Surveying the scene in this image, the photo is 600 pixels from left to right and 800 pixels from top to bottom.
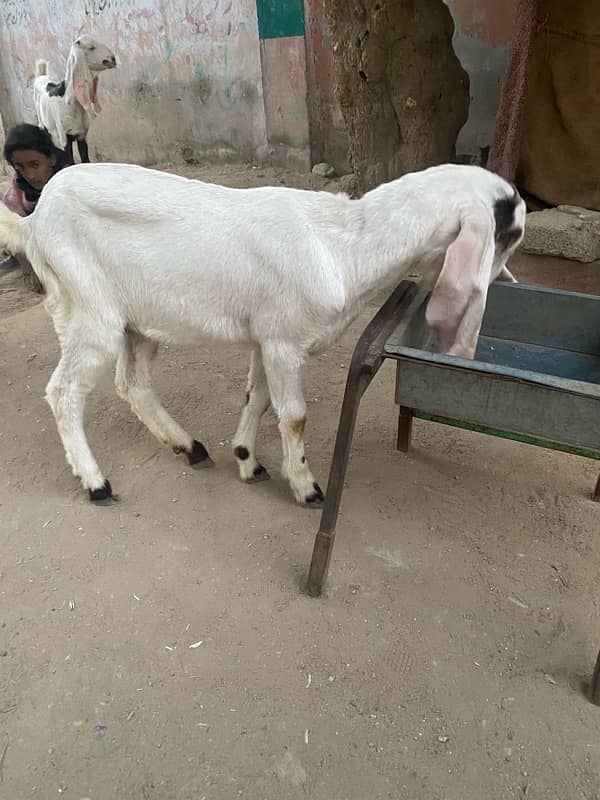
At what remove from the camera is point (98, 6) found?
9055 mm

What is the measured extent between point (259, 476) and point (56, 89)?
5.25m

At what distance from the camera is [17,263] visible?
5.86 m

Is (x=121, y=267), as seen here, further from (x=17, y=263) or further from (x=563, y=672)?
(x=17, y=263)

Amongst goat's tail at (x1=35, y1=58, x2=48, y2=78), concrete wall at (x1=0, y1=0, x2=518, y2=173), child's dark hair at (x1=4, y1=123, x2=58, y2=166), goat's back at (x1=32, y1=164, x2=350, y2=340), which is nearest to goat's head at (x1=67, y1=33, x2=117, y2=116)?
goat's tail at (x1=35, y1=58, x2=48, y2=78)

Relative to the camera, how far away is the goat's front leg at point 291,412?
7.89ft

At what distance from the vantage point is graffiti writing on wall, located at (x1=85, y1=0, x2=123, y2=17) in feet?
29.0

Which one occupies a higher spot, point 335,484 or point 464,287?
point 464,287

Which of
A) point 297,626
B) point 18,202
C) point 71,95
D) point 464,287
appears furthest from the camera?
point 71,95

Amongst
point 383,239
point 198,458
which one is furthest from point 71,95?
point 383,239

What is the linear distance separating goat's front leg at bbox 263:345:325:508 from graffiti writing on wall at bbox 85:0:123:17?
28.6 feet

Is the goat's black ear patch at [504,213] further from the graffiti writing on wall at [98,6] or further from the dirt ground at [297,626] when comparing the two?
the graffiti writing on wall at [98,6]

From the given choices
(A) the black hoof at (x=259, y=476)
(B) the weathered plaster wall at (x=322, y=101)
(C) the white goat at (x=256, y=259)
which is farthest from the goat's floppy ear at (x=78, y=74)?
(A) the black hoof at (x=259, y=476)

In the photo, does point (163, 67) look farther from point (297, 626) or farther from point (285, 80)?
point (297, 626)

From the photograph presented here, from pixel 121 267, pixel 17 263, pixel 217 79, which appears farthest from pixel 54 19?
pixel 121 267
